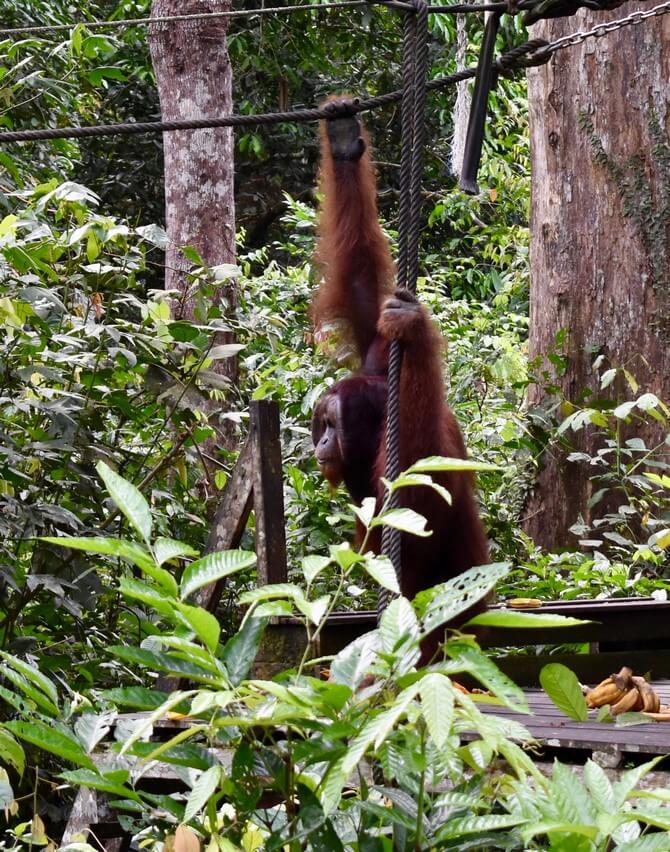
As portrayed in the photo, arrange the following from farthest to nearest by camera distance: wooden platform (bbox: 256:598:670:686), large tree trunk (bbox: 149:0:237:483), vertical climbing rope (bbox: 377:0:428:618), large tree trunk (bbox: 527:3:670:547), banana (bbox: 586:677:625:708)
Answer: large tree trunk (bbox: 149:0:237:483), large tree trunk (bbox: 527:3:670:547), wooden platform (bbox: 256:598:670:686), banana (bbox: 586:677:625:708), vertical climbing rope (bbox: 377:0:428:618)

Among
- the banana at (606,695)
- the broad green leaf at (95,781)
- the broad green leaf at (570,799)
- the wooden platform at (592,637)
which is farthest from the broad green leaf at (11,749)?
the wooden platform at (592,637)

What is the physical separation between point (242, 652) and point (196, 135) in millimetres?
5021

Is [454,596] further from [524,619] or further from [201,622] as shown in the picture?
[201,622]

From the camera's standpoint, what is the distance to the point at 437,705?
3.26 ft

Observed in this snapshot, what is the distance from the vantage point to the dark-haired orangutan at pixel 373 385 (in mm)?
2977

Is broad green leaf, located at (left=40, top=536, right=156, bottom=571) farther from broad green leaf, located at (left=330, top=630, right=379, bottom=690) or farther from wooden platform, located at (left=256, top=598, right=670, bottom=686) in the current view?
wooden platform, located at (left=256, top=598, right=670, bottom=686)

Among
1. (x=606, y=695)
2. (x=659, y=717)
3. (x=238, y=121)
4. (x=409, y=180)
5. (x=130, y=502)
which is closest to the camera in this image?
(x=130, y=502)

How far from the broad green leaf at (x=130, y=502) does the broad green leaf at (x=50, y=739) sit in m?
0.22

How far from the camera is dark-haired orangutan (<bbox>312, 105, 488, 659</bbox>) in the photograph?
2.98 meters

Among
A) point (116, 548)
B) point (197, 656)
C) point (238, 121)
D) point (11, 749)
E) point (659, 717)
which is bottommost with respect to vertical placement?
point (659, 717)

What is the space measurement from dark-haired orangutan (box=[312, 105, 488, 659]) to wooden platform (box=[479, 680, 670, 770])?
78cm

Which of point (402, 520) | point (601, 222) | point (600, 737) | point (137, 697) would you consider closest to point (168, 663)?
point (137, 697)

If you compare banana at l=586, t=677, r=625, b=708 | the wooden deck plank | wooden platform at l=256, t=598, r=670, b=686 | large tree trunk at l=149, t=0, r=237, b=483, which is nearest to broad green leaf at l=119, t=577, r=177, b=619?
the wooden deck plank

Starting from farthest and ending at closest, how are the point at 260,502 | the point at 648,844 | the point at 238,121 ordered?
the point at 260,502
the point at 238,121
the point at 648,844
